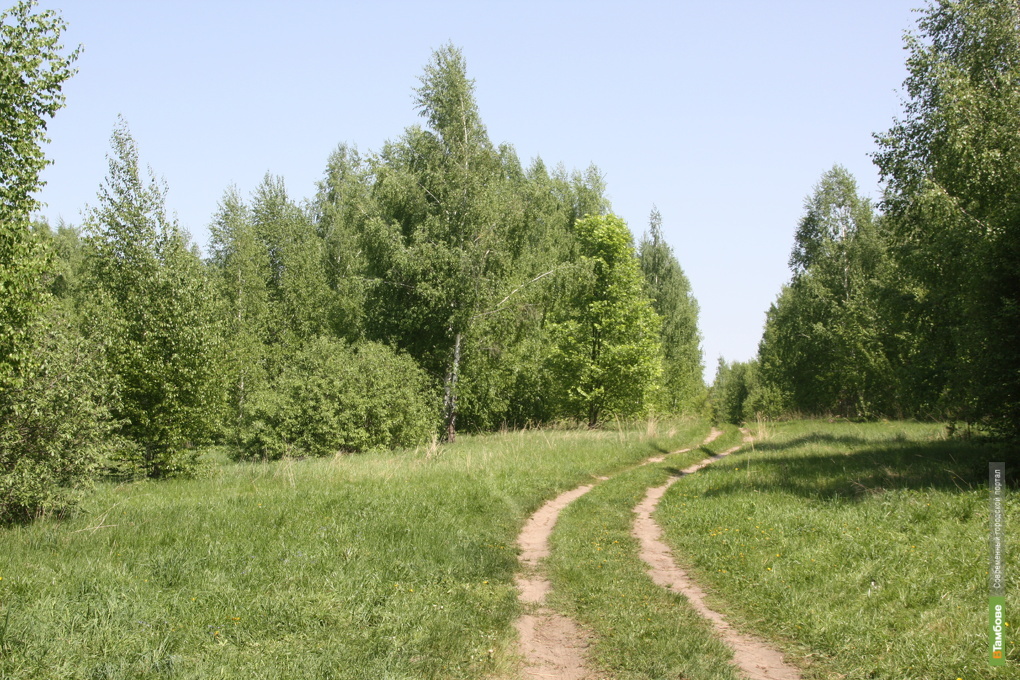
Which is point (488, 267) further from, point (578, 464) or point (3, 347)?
point (3, 347)

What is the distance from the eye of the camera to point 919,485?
12570mm

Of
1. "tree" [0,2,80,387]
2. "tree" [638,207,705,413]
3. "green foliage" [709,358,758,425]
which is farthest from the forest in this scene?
"green foliage" [709,358,758,425]

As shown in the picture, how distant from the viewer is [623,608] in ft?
24.3

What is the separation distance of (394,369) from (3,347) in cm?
1483

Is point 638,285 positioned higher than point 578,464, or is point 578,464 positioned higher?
point 638,285

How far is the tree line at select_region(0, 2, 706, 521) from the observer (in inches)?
398

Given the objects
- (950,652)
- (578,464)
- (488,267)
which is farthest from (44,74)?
(488,267)

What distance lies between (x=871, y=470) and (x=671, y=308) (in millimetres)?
40876

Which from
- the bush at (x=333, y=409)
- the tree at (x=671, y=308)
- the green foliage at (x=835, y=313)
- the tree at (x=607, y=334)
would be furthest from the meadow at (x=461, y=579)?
the tree at (x=671, y=308)

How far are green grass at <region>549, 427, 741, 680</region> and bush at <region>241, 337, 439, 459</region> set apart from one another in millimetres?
10845

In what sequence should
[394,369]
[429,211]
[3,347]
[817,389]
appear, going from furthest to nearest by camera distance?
[817,389] < [429,211] < [394,369] < [3,347]

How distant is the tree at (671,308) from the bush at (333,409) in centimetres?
3328

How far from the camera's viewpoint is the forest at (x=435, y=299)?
35.0 ft

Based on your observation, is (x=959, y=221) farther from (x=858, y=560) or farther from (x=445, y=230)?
(x=445, y=230)
